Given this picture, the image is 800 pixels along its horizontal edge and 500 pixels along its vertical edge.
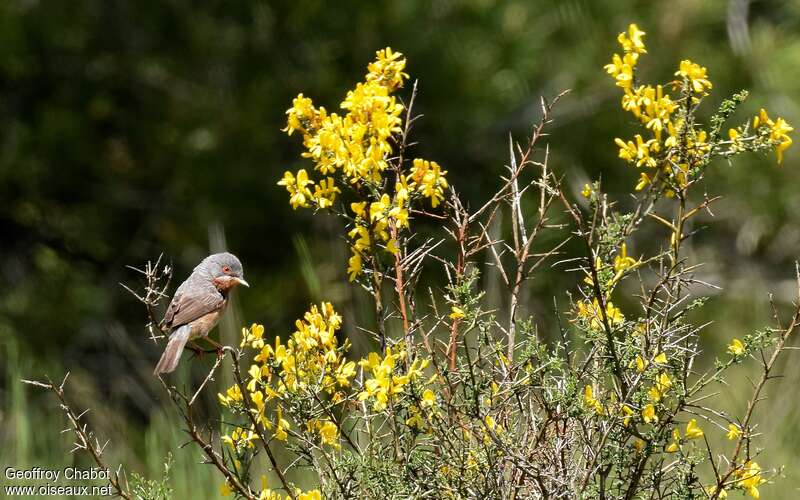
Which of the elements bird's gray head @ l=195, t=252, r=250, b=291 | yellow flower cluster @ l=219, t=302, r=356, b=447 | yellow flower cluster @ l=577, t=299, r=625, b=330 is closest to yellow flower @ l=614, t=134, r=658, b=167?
yellow flower cluster @ l=577, t=299, r=625, b=330

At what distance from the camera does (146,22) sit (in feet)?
19.1

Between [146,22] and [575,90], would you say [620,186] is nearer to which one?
[575,90]

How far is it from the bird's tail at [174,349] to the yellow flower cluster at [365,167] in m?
0.92

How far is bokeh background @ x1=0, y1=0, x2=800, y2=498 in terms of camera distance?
5.64 metres

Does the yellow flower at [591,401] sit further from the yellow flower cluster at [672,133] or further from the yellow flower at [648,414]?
the yellow flower cluster at [672,133]

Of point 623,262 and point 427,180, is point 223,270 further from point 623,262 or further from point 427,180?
point 623,262

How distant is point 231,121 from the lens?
18.4ft

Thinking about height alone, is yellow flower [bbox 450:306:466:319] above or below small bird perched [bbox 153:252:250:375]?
below

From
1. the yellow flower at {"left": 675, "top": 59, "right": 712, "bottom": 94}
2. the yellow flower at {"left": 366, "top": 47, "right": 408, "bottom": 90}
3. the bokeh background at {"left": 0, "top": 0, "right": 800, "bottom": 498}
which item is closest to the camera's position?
the yellow flower at {"left": 675, "top": 59, "right": 712, "bottom": 94}

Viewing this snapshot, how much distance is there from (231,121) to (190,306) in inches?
104

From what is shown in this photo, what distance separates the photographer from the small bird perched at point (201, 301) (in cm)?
308

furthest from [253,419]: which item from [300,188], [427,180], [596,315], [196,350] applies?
[196,350]

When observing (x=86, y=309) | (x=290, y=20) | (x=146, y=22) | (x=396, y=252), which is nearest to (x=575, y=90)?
(x=290, y=20)

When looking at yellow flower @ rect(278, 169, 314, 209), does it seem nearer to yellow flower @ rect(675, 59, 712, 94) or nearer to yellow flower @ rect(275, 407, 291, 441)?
yellow flower @ rect(275, 407, 291, 441)
